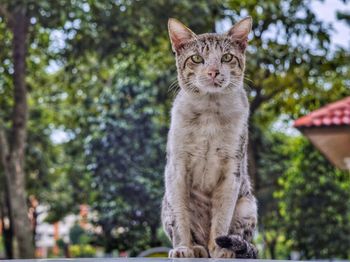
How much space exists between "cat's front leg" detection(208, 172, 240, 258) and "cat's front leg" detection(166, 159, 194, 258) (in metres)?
0.11

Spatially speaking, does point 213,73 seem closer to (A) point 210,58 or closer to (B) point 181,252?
(A) point 210,58

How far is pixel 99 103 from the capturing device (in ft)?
48.2

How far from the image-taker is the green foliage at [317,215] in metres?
20.6

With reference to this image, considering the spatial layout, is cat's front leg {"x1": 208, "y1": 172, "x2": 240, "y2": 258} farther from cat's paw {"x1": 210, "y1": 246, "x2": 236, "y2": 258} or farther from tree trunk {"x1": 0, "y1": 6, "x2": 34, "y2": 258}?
tree trunk {"x1": 0, "y1": 6, "x2": 34, "y2": 258}

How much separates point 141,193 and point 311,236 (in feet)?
26.6

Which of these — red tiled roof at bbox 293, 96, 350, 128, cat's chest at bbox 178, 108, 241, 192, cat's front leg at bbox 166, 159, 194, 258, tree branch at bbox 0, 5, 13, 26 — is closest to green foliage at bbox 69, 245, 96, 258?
tree branch at bbox 0, 5, 13, 26

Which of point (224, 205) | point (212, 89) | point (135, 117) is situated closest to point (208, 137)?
point (212, 89)

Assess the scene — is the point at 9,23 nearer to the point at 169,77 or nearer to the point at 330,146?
the point at 169,77

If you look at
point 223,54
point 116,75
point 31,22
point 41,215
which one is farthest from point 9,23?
point 41,215

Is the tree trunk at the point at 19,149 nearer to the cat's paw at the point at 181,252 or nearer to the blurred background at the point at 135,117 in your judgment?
the blurred background at the point at 135,117

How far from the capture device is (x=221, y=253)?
2875 mm

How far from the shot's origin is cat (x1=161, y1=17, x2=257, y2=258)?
9.51ft

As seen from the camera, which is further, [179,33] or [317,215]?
[317,215]

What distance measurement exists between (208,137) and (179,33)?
1.55 feet
